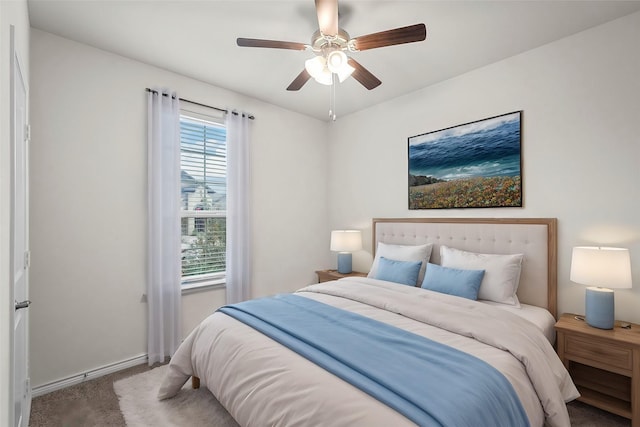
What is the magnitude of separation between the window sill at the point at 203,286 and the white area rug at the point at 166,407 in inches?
33.2

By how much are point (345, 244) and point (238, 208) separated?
1335 millimetres

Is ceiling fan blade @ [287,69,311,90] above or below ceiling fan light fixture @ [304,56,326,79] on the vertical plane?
above

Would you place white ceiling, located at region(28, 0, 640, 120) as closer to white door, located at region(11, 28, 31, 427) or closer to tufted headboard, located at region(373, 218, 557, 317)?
white door, located at region(11, 28, 31, 427)

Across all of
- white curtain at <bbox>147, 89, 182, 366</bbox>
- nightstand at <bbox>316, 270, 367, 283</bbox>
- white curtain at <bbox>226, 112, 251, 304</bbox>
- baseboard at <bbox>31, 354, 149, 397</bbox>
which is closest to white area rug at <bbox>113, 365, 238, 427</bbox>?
baseboard at <bbox>31, 354, 149, 397</bbox>

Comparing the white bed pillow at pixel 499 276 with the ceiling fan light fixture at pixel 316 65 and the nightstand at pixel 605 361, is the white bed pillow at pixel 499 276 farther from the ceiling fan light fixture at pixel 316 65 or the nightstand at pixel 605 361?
the ceiling fan light fixture at pixel 316 65

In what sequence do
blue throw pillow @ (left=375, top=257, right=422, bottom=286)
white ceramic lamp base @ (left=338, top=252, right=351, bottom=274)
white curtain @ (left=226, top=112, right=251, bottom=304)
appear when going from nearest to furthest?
blue throw pillow @ (left=375, top=257, right=422, bottom=286) < white curtain @ (left=226, top=112, right=251, bottom=304) < white ceramic lamp base @ (left=338, top=252, right=351, bottom=274)

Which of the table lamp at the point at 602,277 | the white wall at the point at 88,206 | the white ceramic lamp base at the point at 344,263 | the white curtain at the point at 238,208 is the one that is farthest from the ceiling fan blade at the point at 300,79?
the table lamp at the point at 602,277

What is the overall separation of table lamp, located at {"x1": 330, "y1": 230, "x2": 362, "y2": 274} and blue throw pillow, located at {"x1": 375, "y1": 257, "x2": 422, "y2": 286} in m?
0.68

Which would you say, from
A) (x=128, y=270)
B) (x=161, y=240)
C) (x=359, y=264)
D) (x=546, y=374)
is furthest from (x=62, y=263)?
(x=546, y=374)

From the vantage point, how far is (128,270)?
266 centimetres

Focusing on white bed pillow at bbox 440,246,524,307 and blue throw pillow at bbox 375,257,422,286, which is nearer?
white bed pillow at bbox 440,246,524,307

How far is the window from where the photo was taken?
3.11m

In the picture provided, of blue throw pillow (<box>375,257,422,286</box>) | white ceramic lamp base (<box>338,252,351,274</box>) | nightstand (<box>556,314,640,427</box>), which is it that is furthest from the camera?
white ceramic lamp base (<box>338,252,351,274</box>)

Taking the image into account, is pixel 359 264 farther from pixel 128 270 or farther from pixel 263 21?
pixel 263 21
